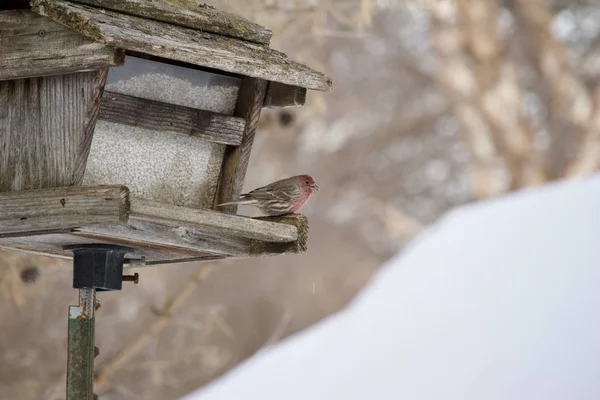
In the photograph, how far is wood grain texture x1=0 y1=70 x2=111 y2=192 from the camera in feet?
8.90

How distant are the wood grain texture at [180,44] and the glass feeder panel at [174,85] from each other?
0.57 ft

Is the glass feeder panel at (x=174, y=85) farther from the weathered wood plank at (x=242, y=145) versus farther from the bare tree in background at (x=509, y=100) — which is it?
the bare tree in background at (x=509, y=100)

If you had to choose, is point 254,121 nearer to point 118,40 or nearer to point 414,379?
point 118,40

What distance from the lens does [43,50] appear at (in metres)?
2.71

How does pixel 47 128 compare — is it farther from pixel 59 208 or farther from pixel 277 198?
pixel 277 198

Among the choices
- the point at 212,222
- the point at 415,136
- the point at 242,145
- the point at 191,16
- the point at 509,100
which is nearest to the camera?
the point at 212,222

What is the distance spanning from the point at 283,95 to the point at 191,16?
1.48 feet

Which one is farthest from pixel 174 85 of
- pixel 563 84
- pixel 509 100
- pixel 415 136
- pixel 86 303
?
pixel 415 136

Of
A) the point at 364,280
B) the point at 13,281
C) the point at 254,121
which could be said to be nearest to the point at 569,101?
the point at 364,280

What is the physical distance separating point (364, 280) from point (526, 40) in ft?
11.8

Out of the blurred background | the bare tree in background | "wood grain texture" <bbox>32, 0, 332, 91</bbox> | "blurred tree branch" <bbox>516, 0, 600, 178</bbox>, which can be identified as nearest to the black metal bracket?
"wood grain texture" <bbox>32, 0, 332, 91</bbox>

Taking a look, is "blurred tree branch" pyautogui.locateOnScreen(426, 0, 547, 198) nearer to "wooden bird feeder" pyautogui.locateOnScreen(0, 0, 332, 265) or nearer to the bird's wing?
the bird's wing

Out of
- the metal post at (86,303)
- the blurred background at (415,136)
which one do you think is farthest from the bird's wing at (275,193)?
the blurred background at (415,136)

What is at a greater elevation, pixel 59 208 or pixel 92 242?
pixel 59 208
